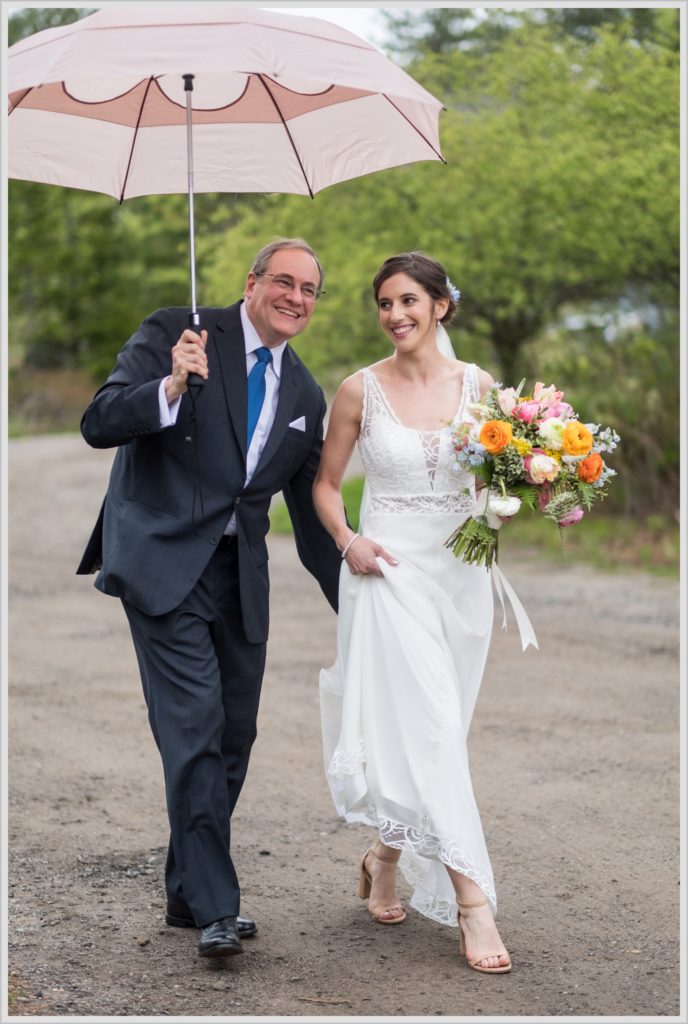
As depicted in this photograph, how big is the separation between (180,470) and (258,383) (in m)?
0.45

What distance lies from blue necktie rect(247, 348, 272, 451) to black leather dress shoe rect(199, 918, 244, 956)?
172 centimetres

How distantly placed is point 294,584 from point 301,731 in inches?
225

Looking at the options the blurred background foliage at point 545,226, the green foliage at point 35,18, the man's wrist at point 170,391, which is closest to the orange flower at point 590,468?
the man's wrist at point 170,391

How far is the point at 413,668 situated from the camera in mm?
4734

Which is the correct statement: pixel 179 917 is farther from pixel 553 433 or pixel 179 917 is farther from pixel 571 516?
pixel 553 433

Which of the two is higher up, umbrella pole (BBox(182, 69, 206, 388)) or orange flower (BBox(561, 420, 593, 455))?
umbrella pole (BBox(182, 69, 206, 388))

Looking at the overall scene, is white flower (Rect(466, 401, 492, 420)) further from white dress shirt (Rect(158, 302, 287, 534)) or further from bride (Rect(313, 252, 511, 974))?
white dress shirt (Rect(158, 302, 287, 534))

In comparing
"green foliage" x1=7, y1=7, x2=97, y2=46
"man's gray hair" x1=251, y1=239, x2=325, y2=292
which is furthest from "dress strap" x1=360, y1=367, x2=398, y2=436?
"green foliage" x1=7, y1=7, x2=97, y2=46

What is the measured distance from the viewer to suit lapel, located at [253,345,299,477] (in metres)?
4.80

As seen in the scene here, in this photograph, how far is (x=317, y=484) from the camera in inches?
199

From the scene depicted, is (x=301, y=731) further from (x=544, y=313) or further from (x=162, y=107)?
(x=544, y=313)

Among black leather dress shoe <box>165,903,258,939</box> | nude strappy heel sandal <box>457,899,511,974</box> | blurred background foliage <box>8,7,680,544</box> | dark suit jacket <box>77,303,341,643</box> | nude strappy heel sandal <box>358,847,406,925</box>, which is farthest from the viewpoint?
blurred background foliage <box>8,7,680,544</box>

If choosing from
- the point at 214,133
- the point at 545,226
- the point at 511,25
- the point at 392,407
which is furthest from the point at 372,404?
the point at 511,25

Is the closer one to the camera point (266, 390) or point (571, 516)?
point (571, 516)
